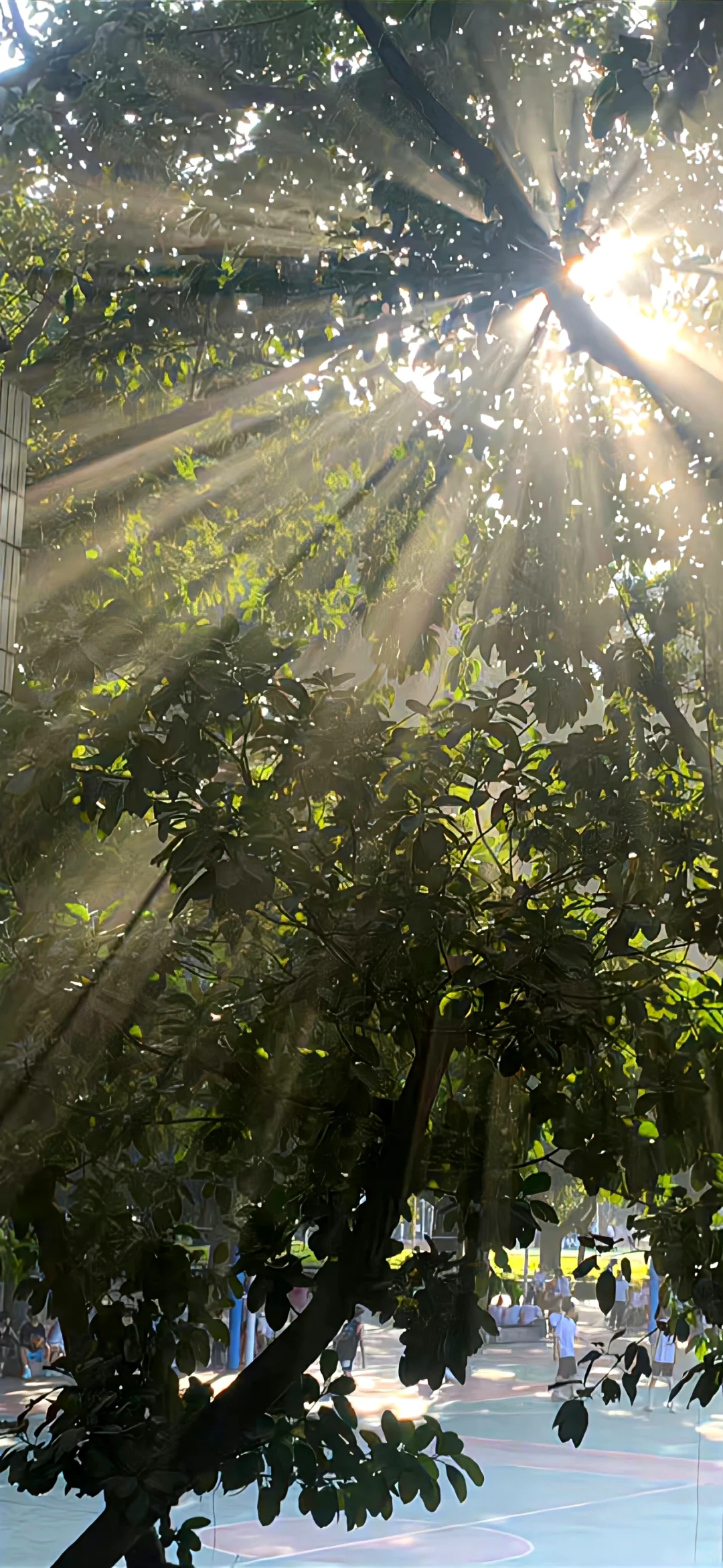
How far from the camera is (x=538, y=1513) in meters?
4.48

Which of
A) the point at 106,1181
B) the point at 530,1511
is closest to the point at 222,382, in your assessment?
the point at 106,1181

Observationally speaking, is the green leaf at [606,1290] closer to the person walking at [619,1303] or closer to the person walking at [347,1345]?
the person walking at [619,1303]

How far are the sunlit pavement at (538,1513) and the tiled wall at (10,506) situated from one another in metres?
1.81

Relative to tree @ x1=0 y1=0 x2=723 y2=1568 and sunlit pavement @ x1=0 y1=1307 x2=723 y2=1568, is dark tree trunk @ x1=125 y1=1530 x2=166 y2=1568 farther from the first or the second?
sunlit pavement @ x1=0 y1=1307 x2=723 y2=1568

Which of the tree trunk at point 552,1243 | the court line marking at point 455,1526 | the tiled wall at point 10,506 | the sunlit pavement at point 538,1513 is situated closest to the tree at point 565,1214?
the tree trunk at point 552,1243

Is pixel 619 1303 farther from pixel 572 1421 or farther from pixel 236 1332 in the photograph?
pixel 236 1332

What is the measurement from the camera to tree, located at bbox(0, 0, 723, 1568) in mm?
1020

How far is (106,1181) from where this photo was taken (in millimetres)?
1175

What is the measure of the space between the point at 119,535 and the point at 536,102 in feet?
3.04

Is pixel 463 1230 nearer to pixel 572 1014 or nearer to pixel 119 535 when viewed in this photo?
pixel 572 1014

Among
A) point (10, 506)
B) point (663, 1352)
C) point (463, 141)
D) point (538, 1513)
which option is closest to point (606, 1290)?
point (663, 1352)

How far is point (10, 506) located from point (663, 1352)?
133cm

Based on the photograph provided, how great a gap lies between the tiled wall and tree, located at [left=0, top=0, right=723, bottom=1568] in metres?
0.04

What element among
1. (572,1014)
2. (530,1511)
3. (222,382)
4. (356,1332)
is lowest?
(530,1511)
